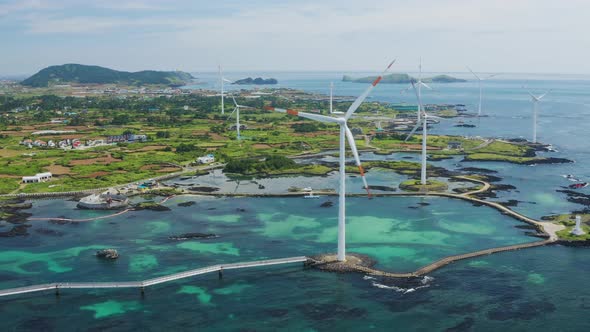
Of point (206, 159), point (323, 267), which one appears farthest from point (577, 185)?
point (206, 159)

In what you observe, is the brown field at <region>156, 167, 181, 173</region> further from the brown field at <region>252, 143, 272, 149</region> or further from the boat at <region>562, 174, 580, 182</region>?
the boat at <region>562, 174, 580, 182</region>

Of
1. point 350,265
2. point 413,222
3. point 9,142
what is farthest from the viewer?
point 9,142

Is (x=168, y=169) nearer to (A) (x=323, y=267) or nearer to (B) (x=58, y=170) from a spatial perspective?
(B) (x=58, y=170)

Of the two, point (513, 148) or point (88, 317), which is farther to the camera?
point (513, 148)

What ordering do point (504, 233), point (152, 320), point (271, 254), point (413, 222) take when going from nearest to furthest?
point (152, 320), point (271, 254), point (504, 233), point (413, 222)

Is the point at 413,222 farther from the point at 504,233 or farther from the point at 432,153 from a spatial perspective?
the point at 432,153

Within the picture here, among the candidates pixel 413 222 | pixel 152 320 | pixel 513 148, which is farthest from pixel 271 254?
pixel 513 148

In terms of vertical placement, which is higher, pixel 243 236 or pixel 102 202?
pixel 102 202
